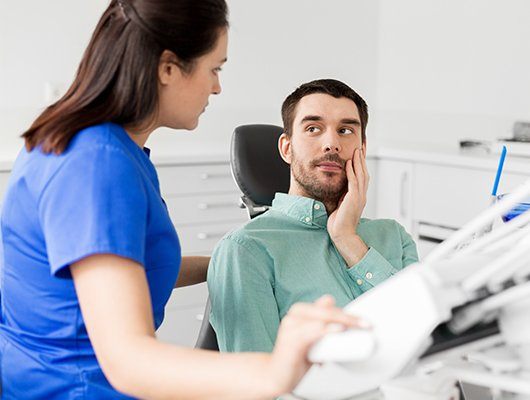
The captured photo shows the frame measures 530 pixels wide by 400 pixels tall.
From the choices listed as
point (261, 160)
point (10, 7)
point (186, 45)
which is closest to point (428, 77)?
point (10, 7)

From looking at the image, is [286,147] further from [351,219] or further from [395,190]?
[395,190]

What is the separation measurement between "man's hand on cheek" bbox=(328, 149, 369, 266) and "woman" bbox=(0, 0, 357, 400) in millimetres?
597

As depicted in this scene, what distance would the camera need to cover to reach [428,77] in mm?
4277

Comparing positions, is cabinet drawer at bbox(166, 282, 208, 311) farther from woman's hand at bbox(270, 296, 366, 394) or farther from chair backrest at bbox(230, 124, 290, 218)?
woman's hand at bbox(270, 296, 366, 394)

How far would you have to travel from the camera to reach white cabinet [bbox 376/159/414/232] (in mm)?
3879

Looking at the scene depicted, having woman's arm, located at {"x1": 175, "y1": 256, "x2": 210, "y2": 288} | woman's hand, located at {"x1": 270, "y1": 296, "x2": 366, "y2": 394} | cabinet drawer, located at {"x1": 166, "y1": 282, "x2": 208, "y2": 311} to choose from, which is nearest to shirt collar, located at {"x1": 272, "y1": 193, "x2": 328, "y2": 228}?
woman's arm, located at {"x1": 175, "y1": 256, "x2": 210, "y2": 288}

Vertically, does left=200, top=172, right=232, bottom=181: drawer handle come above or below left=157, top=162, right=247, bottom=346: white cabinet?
above

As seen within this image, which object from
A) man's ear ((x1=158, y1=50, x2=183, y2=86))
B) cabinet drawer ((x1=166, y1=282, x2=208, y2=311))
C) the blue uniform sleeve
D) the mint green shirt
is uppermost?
man's ear ((x1=158, y1=50, x2=183, y2=86))

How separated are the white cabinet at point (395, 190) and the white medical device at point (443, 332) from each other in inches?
112

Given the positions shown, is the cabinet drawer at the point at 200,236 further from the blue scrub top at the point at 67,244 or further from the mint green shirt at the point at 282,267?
the blue scrub top at the point at 67,244

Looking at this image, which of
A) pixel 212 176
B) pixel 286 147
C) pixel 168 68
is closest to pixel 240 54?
pixel 212 176

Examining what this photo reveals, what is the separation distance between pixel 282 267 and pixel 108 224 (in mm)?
738

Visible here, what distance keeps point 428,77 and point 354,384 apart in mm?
3529

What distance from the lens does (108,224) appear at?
41.6 inches
